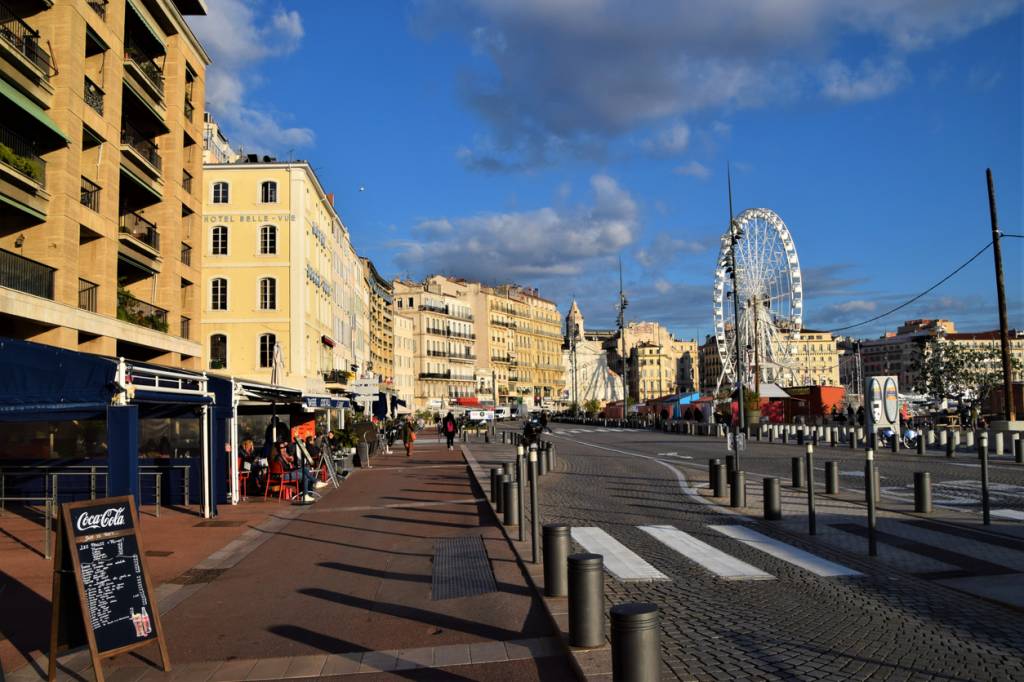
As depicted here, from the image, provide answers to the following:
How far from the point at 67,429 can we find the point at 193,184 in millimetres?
15358

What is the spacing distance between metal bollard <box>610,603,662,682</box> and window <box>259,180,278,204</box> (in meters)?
43.9

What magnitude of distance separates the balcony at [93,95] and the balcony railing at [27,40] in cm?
179

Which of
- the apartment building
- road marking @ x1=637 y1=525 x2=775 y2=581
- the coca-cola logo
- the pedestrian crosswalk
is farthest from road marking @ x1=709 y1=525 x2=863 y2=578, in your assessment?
the apartment building

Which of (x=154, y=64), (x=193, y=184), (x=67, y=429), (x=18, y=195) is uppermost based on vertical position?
(x=154, y=64)

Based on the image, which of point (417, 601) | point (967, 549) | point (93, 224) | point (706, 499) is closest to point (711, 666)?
point (417, 601)

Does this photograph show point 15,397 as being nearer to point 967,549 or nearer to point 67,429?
point 67,429

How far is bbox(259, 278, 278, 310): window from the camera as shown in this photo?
1775 inches

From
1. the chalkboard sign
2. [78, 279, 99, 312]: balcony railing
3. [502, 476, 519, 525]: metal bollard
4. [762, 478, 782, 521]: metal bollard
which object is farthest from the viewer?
[78, 279, 99, 312]: balcony railing

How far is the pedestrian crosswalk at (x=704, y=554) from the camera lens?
9508 millimetres

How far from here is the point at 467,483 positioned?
74.2ft

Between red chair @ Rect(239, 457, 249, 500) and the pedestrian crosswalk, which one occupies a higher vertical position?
red chair @ Rect(239, 457, 249, 500)

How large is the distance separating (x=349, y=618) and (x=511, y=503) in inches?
227

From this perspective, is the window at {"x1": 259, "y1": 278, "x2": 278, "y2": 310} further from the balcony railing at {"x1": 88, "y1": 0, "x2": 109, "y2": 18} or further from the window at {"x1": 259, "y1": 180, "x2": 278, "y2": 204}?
the balcony railing at {"x1": 88, "y1": 0, "x2": 109, "y2": 18}

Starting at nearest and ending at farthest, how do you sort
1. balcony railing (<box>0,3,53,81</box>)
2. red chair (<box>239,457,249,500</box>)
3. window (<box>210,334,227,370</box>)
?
red chair (<box>239,457,249,500</box>) → balcony railing (<box>0,3,53,81</box>) → window (<box>210,334,227,370</box>)
